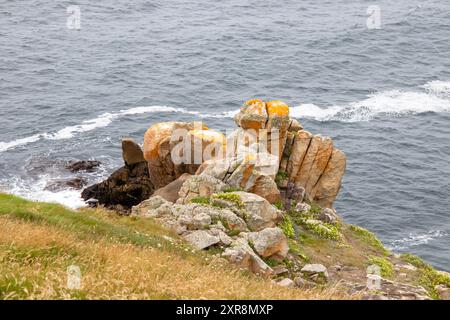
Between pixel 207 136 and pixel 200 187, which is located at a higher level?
pixel 207 136

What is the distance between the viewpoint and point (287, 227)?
3378 centimetres

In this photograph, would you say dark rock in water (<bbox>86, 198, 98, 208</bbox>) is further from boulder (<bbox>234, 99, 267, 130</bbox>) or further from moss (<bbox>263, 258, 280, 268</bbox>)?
moss (<bbox>263, 258, 280, 268</bbox>)

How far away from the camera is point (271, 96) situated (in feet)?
254

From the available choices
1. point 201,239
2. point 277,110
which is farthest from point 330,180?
point 201,239

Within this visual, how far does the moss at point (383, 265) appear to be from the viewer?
103ft

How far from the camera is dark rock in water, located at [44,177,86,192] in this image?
53719mm

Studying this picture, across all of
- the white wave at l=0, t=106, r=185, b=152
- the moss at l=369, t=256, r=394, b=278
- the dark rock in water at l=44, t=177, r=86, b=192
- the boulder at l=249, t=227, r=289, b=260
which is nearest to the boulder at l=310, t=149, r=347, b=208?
the moss at l=369, t=256, r=394, b=278

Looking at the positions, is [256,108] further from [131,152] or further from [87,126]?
[87,126]

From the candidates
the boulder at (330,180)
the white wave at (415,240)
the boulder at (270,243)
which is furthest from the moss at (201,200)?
the white wave at (415,240)

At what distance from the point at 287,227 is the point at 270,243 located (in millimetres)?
4915

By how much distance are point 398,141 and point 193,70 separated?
31849 mm

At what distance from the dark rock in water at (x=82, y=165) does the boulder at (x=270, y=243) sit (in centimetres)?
3213

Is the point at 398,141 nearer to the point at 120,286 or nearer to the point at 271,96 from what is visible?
the point at 271,96
